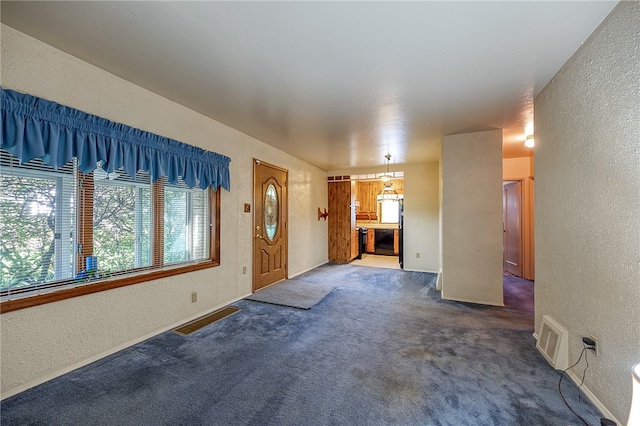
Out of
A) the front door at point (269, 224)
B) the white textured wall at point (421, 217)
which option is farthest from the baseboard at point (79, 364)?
the white textured wall at point (421, 217)

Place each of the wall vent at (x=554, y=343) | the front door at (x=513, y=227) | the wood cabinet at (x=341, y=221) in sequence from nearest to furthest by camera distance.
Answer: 1. the wall vent at (x=554, y=343)
2. the front door at (x=513, y=227)
3. the wood cabinet at (x=341, y=221)

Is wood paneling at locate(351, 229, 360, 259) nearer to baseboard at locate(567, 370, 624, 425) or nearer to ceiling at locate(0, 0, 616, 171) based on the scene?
ceiling at locate(0, 0, 616, 171)

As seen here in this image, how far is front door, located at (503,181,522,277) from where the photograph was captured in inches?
213

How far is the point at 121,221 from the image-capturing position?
2447 mm

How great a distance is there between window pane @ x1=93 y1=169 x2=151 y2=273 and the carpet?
5.67 ft

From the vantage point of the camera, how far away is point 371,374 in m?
2.03

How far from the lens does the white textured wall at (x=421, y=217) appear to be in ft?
18.6

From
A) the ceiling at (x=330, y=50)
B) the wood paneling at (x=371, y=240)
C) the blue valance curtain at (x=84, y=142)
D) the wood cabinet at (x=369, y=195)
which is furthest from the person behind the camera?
the wood cabinet at (x=369, y=195)

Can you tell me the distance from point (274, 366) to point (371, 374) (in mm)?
791

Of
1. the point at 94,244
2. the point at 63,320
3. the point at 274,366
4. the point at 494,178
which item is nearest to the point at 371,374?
the point at 274,366

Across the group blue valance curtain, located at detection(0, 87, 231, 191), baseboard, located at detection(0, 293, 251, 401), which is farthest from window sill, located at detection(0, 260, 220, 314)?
blue valance curtain, located at detection(0, 87, 231, 191)

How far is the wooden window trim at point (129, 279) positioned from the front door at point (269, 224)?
798mm

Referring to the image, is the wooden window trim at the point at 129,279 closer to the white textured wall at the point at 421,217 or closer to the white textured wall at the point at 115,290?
the white textured wall at the point at 115,290

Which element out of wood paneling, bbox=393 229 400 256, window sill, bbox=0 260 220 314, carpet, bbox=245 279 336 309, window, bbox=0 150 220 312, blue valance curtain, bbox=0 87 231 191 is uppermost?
blue valance curtain, bbox=0 87 231 191
